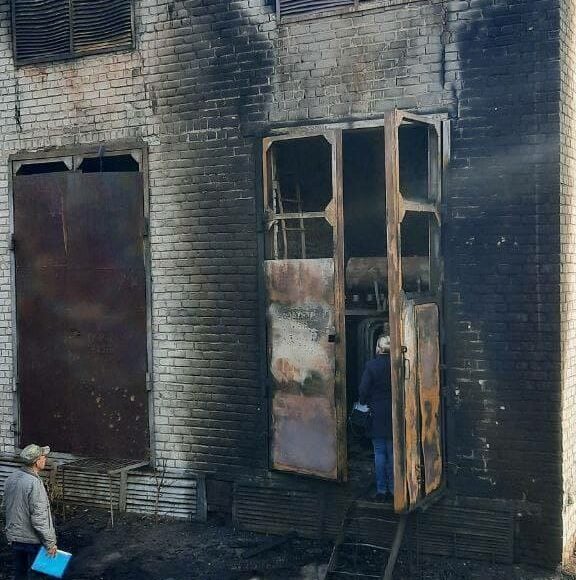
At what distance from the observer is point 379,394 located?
22.6 ft

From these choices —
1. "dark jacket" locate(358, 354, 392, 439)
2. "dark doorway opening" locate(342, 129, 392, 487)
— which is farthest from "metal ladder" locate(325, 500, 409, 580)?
"dark jacket" locate(358, 354, 392, 439)

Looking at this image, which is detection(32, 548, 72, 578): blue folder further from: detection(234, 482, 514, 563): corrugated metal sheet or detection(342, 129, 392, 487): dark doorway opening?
detection(342, 129, 392, 487): dark doorway opening

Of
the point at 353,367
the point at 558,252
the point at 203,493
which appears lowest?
the point at 203,493

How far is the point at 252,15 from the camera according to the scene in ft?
25.3

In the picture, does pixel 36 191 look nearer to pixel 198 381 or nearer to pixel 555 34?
pixel 198 381

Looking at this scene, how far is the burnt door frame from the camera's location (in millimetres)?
8328

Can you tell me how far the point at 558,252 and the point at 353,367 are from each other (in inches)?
98.2

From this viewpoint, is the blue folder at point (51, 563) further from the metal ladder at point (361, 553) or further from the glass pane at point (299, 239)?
the glass pane at point (299, 239)

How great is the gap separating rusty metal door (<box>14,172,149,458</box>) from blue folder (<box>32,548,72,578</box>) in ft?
8.44

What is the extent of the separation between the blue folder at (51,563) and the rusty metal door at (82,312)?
257 centimetres

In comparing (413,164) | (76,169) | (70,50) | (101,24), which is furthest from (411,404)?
(70,50)

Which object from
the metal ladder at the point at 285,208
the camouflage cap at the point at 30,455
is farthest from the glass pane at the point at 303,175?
the camouflage cap at the point at 30,455

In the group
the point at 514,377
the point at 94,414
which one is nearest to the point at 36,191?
the point at 94,414

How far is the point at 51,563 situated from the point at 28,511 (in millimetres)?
444
